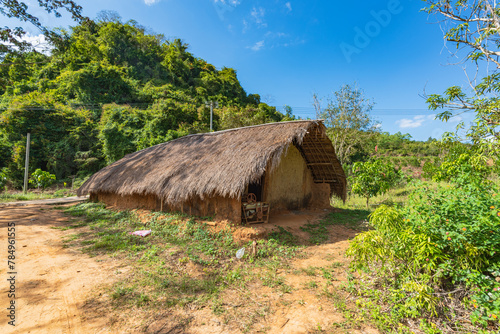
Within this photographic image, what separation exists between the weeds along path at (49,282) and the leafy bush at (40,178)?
34.6ft

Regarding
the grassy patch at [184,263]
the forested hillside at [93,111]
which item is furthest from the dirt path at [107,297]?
the forested hillside at [93,111]

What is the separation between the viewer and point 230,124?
1808cm

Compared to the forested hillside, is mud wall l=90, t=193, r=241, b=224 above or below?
below

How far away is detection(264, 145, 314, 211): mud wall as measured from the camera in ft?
24.3

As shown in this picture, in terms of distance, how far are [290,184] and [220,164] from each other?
3056 millimetres

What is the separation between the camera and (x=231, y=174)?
5.81m

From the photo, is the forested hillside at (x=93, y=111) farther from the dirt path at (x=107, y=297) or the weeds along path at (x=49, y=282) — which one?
the dirt path at (x=107, y=297)

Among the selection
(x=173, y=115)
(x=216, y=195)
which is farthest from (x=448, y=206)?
(x=173, y=115)

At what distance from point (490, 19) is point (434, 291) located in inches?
163

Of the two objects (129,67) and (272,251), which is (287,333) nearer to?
(272,251)

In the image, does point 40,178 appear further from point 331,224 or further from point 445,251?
point 445,251

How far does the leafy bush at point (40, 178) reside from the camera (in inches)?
577

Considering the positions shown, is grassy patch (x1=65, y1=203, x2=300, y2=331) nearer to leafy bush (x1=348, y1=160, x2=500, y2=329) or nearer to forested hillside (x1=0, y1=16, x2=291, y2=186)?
leafy bush (x1=348, y1=160, x2=500, y2=329)

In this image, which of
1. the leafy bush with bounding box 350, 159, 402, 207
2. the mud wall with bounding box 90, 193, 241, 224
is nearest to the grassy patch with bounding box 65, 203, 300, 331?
the mud wall with bounding box 90, 193, 241, 224
